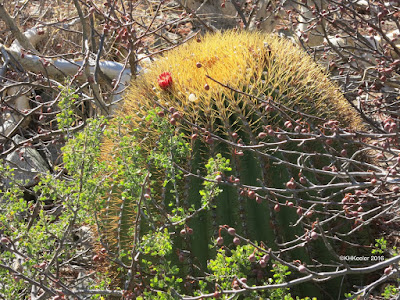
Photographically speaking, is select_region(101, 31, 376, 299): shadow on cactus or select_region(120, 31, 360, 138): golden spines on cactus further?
select_region(120, 31, 360, 138): golden spines on cactus

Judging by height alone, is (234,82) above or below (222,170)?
above

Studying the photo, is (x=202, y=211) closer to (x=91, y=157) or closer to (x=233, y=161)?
(x=233, y=161)

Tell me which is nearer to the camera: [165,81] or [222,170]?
[222,170]

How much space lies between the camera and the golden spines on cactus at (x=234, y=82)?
274 centimetres

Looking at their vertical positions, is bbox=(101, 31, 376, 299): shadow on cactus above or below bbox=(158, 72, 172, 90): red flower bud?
below

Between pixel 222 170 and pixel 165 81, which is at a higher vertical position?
pixel 165 81

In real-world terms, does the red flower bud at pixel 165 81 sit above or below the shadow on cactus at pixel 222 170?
above

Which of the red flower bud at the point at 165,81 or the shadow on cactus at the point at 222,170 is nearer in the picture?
the shadow on cactus at the point at 222,170

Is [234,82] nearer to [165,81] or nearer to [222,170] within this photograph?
[165,81]

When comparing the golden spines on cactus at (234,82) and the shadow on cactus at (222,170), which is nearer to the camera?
the shadow on cactus at (222,170)

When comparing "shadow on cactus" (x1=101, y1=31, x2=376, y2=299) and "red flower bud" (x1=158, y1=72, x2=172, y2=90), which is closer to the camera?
"shadow on cactus" (x1=101, y1=31, x2=376, y2=299)

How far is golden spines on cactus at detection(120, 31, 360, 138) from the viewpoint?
108 inches

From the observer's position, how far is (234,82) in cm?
279

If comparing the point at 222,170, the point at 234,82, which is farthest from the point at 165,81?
the point at 222,170
